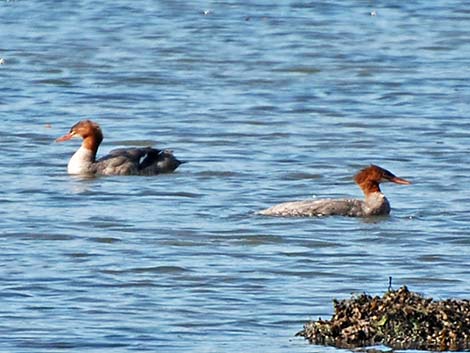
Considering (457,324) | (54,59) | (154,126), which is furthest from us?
(54,59)

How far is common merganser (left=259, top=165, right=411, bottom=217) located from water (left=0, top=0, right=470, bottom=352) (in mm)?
150

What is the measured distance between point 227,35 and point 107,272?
51.6ft

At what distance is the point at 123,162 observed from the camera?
16.2 meters

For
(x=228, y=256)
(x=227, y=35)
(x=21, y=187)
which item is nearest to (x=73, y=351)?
(x=228, y=256)

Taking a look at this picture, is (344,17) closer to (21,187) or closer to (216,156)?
(216,156)

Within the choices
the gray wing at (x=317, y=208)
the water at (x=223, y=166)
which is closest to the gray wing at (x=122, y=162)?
the water at (x=223, y=166)

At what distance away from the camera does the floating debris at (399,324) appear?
9.34 metres

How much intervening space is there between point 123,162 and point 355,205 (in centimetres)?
283

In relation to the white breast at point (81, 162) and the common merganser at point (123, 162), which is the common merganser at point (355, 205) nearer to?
the common merganser at point (123, 162)

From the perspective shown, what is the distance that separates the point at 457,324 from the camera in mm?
9344

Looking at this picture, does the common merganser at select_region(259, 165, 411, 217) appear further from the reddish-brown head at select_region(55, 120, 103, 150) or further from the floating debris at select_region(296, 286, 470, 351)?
the floating debris at select_region(296, 286, 470, 351)

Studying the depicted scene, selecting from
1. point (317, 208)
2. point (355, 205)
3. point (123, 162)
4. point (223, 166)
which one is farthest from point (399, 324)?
point (223, 166)

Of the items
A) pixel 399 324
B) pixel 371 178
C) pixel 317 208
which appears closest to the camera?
pixel 399 324

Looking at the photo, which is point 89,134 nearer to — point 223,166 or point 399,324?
point 223,166
